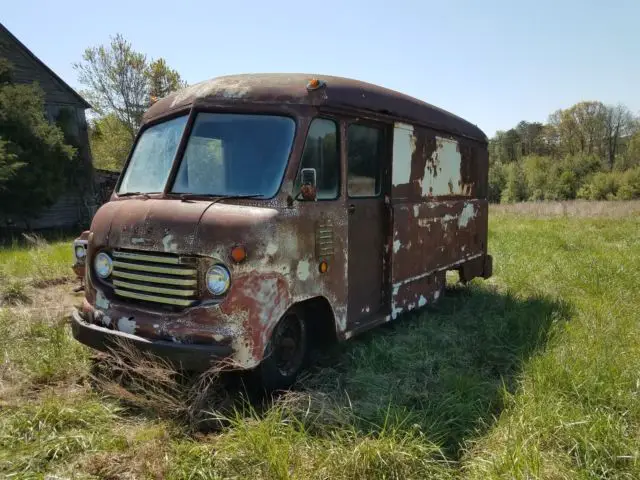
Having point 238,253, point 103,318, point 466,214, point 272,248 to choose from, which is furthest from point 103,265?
point 466,214

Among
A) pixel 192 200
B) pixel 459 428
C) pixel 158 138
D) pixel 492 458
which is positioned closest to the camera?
pixel 492 458

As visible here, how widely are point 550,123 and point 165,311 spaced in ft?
208

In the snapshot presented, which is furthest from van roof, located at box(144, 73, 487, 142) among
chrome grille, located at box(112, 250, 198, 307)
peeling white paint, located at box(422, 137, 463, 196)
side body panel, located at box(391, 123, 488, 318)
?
chrome grille, located at box(112, 250, 198, 307)

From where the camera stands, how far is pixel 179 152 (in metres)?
3.80

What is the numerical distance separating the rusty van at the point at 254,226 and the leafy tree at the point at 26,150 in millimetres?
11942

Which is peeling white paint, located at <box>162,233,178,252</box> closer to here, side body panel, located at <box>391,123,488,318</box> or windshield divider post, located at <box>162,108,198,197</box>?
windshield divider post, located at <box>162,108,198,197</box>

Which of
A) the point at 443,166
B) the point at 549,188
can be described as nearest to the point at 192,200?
the point at 443,166

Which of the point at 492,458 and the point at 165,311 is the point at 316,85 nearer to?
the point at 165,311

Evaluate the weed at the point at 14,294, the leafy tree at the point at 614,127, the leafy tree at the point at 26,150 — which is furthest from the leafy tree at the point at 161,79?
the leafy tree at the point at 614,127

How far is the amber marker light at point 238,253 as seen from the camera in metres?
3.23

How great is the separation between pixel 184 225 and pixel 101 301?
3.39 feet

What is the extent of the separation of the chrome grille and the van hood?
0.24ft

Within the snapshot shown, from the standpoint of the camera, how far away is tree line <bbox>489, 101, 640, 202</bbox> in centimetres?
4275

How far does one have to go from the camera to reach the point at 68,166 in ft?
57.9
